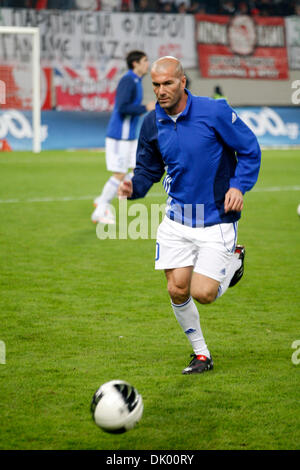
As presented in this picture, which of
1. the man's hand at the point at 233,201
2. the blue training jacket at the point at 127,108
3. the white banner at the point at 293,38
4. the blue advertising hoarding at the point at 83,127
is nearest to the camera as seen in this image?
the man's hand at the point at 233,201

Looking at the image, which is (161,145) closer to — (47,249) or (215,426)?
(215,426)

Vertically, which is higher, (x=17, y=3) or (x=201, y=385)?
(x=17, y=3)

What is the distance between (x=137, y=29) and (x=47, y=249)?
1805 centimetres

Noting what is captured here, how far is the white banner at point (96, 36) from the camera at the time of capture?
22.9m

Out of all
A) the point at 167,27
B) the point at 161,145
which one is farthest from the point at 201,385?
the point at 167,27

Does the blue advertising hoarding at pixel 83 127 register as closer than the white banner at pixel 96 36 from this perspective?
Yes

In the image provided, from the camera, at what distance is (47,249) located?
8.42m

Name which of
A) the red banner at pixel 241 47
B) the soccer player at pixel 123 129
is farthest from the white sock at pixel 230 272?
the red banner at pixel 241 47

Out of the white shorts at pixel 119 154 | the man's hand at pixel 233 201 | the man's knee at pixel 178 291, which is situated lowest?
the white shorts at pixel 119 154

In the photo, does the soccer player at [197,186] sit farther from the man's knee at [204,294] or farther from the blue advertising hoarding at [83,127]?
the blue advertising hoarding at [83,127]

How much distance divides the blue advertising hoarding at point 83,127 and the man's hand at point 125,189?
55.0 ft

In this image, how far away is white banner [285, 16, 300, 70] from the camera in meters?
27.8

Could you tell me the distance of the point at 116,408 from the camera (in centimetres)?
336

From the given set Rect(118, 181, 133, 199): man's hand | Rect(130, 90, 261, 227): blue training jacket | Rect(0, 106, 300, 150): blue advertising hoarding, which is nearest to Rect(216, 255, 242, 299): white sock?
Rect(130, 90, 261, 227): blue training jacket
